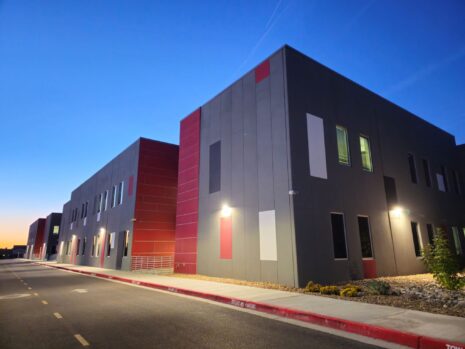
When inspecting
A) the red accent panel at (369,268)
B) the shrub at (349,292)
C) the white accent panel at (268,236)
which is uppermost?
the white accent panel at (268,236)

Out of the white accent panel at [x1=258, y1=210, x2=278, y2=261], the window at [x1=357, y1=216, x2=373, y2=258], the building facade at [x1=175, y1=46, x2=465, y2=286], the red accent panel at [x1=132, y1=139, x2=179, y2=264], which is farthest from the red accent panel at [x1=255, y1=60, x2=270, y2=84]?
the red accent panel at [x1=132, y1=139, x2=179, y2=264]

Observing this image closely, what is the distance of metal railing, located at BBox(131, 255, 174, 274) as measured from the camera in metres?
26.0

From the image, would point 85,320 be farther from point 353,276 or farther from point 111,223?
point 111,223

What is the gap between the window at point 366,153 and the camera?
17719 millimetres

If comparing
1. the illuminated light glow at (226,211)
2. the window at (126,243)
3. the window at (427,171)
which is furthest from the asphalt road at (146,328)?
the window at (427,171)

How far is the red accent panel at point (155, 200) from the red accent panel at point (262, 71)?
1605 cm

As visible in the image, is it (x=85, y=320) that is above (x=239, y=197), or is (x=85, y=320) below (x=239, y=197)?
below

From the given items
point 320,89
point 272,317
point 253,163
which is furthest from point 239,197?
point 272,317

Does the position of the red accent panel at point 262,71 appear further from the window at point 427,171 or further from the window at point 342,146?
the window at point 427,171

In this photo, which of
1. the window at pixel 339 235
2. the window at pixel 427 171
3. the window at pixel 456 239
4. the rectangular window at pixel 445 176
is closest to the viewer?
the window at pixel 339 235

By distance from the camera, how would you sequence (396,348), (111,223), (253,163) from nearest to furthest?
(396,348) → (253,163) → (111,223)

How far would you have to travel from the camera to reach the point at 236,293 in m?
10.7

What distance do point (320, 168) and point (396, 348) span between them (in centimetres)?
1028

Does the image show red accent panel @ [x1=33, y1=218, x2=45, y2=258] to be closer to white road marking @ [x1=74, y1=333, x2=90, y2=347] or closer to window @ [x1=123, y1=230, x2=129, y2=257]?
window @ [x1=123, y1=230, x2=129, y2=257]
